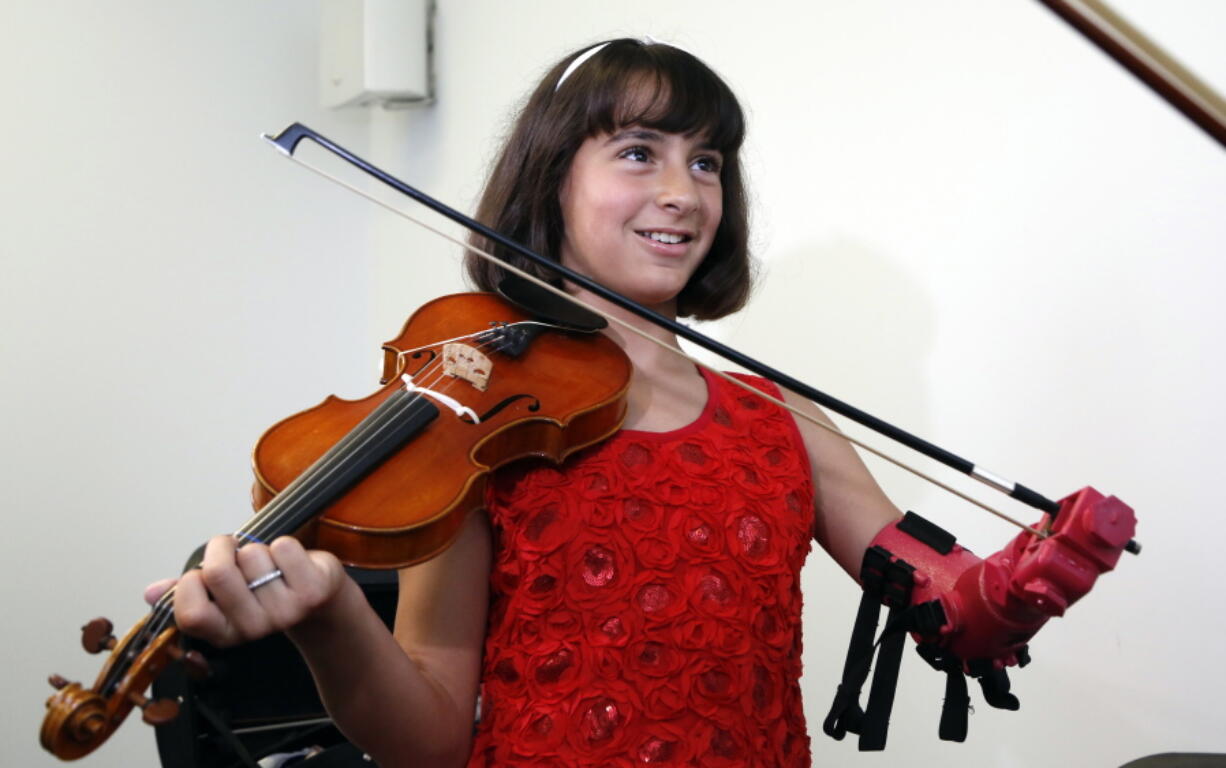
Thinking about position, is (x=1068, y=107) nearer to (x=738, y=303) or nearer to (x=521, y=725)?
(x=738, y=303)

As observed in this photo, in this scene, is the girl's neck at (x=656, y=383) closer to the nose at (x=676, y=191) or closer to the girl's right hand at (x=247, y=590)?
the nose at (x=676, y=191)

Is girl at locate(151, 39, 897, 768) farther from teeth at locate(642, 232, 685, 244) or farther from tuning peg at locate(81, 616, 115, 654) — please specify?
tuning peg at locate(81, 616, 115, 654)

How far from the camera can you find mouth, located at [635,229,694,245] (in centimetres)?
103

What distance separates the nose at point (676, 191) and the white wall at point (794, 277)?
451 mm

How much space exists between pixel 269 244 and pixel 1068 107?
1.50m

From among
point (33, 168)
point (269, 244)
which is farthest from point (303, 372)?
point (33, 168)

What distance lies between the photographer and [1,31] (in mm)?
1935

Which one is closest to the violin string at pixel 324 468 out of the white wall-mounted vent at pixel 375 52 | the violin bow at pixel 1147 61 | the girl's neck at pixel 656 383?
the girl's neck at pixel 656 383

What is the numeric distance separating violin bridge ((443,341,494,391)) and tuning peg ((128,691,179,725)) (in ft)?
1.18

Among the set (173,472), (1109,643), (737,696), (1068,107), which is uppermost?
(1068,107)

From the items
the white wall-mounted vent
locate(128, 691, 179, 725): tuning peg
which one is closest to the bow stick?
locate(128, 691, 179, 725): tuning peg

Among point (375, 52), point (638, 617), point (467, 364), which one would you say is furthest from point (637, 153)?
point (375, 52)

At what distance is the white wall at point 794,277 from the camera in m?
1.16

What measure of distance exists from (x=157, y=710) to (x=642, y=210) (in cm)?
60
